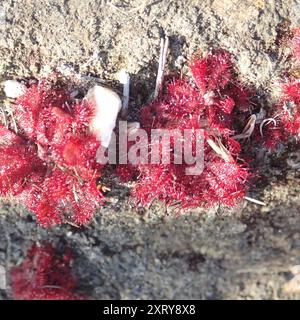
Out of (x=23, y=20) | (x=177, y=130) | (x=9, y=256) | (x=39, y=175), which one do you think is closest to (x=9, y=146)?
(x=39, y=175)

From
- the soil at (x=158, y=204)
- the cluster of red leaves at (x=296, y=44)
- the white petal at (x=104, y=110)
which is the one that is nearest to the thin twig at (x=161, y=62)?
the soil at (x=158, y=204)

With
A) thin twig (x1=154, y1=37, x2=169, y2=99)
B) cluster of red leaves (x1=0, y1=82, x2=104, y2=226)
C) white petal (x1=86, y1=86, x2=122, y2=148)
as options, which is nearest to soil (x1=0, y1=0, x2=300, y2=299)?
thin twig (x1=154, y1=37, x2=169, y2=99)

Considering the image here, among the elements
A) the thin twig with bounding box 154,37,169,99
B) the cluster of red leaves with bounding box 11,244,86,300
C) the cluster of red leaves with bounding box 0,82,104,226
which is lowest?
the cluster of red leaves with bounding box 11,244,86,300

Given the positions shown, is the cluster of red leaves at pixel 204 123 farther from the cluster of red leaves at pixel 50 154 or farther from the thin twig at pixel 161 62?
the cluster of red leaves at pixel 50 154

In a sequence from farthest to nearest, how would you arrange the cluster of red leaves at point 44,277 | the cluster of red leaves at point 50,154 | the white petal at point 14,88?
the cluster of red leaves at point 44,277
the white petal at point 14,88
the cluster of red leaves at point 50,154

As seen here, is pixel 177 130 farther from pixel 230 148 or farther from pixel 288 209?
pixel 288 209

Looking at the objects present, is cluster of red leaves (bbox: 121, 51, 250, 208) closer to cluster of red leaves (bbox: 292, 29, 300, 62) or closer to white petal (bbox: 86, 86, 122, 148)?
white petal (bbox: 86, 86, 122, 148)

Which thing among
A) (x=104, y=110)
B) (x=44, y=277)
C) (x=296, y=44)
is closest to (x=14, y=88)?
(x=104, y=110)
